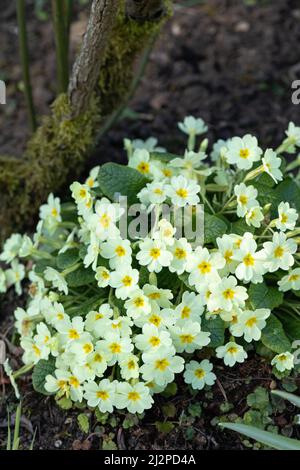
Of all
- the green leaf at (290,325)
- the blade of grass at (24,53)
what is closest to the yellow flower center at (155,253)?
the green leaf at (290,325)

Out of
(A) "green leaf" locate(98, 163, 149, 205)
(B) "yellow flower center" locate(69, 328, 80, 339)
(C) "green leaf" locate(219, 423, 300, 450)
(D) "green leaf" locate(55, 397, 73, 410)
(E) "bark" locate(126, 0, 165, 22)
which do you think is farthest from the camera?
(E) "bark" locate(126, 0, 165, 22)

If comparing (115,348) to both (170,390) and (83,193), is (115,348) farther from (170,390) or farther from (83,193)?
(83,193)

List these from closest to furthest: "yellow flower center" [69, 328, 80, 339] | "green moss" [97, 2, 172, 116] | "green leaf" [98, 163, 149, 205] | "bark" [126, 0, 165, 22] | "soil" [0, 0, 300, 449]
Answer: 1. "yellow flower center" [69, 328, 80, 339]
2. "green leaf" [98, 163, 149, 205]
3. "bark" [126, 0, 165, 22]
4. "green moss" [97, 2, 172, 116]
5. "soil" [0, 0, 300, 449]

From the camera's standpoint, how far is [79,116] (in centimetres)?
308

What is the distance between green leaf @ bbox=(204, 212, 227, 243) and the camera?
2.48 metres

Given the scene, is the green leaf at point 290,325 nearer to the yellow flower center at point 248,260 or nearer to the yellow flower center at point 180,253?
the yellow flower center at point 248,260

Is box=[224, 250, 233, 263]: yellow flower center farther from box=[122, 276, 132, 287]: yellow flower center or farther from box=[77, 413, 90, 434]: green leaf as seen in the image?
box=[77, 413, 90, 434]: green leaf

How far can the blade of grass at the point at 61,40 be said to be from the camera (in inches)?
116

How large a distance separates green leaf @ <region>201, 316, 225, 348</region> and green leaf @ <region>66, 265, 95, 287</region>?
43 cm

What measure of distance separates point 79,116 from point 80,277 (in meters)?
0.77

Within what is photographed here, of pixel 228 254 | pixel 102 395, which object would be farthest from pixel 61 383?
pixel 228 254

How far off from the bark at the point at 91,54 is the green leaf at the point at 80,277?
29.1 inches

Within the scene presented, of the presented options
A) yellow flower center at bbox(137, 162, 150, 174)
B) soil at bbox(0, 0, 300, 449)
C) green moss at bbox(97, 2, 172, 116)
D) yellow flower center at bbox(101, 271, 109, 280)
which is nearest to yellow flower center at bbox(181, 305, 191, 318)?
yellow flower center at bbox(101, 271, 109, 280)
